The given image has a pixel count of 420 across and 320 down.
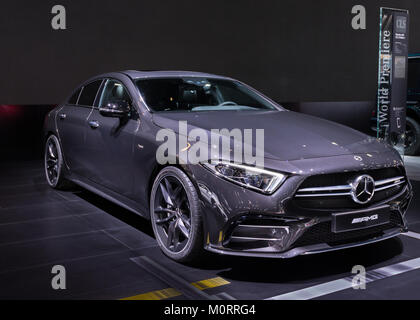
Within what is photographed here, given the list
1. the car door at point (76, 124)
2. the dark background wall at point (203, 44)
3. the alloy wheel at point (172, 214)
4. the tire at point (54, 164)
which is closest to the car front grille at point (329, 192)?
the alloy wheel at point (172, 214)

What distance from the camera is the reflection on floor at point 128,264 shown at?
121 inches

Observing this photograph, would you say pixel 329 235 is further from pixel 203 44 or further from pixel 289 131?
pixel 203 44

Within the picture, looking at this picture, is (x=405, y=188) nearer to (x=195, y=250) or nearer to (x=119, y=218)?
(x=195, y=250)

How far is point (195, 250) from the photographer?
3.34 m

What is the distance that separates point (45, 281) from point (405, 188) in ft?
7.91

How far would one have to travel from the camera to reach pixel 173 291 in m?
3.07

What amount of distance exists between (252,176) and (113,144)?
5.14ft

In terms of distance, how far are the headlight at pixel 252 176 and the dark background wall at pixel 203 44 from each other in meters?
8.10

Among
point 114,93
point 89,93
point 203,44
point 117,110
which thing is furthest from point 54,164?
point 203,44

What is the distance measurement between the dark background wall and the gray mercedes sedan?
637 cm

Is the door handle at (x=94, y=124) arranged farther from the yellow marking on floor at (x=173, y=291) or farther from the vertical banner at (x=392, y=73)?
the vertical banner at (x=392, y=73)

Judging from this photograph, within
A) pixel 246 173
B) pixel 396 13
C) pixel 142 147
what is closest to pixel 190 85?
pixel 142 147

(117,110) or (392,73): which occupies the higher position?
(392,73)

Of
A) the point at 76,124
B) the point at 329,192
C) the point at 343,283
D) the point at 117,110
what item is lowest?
the point at 343,283
